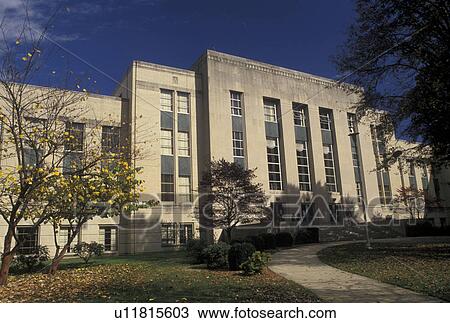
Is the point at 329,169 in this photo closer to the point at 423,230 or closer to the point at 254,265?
the point at 423,230

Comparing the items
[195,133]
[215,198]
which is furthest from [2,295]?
[195,133]

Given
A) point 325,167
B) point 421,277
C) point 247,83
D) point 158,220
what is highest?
point 247,83

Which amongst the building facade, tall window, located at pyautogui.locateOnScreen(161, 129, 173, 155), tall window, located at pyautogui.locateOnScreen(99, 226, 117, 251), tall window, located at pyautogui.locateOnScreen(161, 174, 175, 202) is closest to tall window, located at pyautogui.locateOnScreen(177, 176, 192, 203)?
the building facade

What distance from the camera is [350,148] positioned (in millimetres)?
29828

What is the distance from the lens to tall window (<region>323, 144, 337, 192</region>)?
30.3 metres

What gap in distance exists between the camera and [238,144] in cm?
2719

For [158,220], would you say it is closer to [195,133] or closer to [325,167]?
[195,133]

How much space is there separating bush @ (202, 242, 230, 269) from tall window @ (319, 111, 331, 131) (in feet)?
56.0

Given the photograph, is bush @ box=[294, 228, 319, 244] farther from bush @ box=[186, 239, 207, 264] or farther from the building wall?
the building wall

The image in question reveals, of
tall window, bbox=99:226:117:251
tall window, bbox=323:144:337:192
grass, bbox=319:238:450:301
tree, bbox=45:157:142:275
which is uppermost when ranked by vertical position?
tall window, bbox=323:144:337:192

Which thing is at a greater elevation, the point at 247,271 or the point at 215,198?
the point at 215,198

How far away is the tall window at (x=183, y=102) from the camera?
26.9 m

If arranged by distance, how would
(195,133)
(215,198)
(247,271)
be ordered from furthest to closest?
(195,133), (215,198), (247,271)
